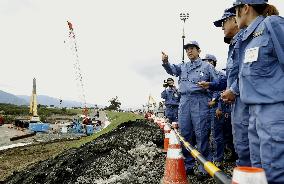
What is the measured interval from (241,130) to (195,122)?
7.91ft

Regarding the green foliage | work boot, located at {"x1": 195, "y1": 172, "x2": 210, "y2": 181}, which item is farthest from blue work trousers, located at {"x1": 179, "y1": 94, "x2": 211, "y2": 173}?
the green foliage

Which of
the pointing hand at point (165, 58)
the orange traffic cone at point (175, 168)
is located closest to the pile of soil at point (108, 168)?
the orange traffic cone at point (175, 168)

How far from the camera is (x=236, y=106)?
368cm

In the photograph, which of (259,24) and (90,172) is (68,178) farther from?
(259,24)

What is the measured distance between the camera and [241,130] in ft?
11.8

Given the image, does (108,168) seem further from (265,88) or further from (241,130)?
(265,88)

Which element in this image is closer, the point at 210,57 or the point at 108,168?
the point at 108,168

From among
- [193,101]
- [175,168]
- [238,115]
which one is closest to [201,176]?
[193,101]

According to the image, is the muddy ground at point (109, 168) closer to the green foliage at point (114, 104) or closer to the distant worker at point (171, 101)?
the distant worker at point (171, 101)

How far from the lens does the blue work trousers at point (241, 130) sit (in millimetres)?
3523

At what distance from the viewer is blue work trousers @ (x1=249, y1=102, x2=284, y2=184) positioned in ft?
8.38

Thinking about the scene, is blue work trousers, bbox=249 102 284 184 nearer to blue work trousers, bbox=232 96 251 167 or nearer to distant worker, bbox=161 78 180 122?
blue work trousers, bbox=232 96 251 167

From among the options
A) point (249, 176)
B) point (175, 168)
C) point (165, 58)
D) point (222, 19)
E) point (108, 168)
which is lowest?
point (108, 168)

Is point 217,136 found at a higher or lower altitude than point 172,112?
lower
